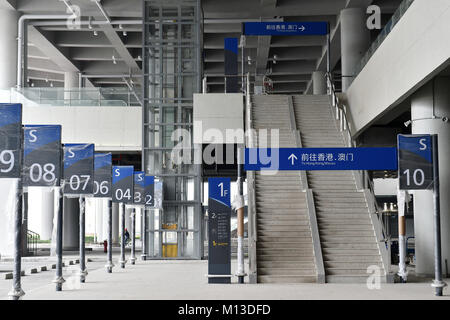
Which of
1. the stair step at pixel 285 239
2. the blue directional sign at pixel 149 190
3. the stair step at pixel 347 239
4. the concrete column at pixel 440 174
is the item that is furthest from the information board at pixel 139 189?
the concrete column at pixel 440 174

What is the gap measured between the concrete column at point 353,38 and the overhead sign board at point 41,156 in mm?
18116

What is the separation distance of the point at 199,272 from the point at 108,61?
24924 mm

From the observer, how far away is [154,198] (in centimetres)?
2675

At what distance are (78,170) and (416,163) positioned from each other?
777 centimetres

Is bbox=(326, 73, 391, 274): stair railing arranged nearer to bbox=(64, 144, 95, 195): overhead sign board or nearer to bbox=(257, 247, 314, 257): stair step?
bbox=(257, 247, 314, 257): stair step

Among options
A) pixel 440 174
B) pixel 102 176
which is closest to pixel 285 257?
pixel 440 174

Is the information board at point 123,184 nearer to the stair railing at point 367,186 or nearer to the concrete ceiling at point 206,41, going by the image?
the stair railing at point 367,186

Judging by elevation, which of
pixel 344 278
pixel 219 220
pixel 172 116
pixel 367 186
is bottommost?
pixel 344 278

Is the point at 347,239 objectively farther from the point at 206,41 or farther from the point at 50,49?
the point at 50,49

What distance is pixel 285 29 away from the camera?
1121 inches

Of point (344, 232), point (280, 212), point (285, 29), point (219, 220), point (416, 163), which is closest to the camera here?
point (416, 163)

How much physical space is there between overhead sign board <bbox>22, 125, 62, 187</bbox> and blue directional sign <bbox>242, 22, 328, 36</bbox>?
1610 centimetres

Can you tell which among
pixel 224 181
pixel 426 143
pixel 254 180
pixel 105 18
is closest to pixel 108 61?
pixel 105 18

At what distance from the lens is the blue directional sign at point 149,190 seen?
26.0 meters
